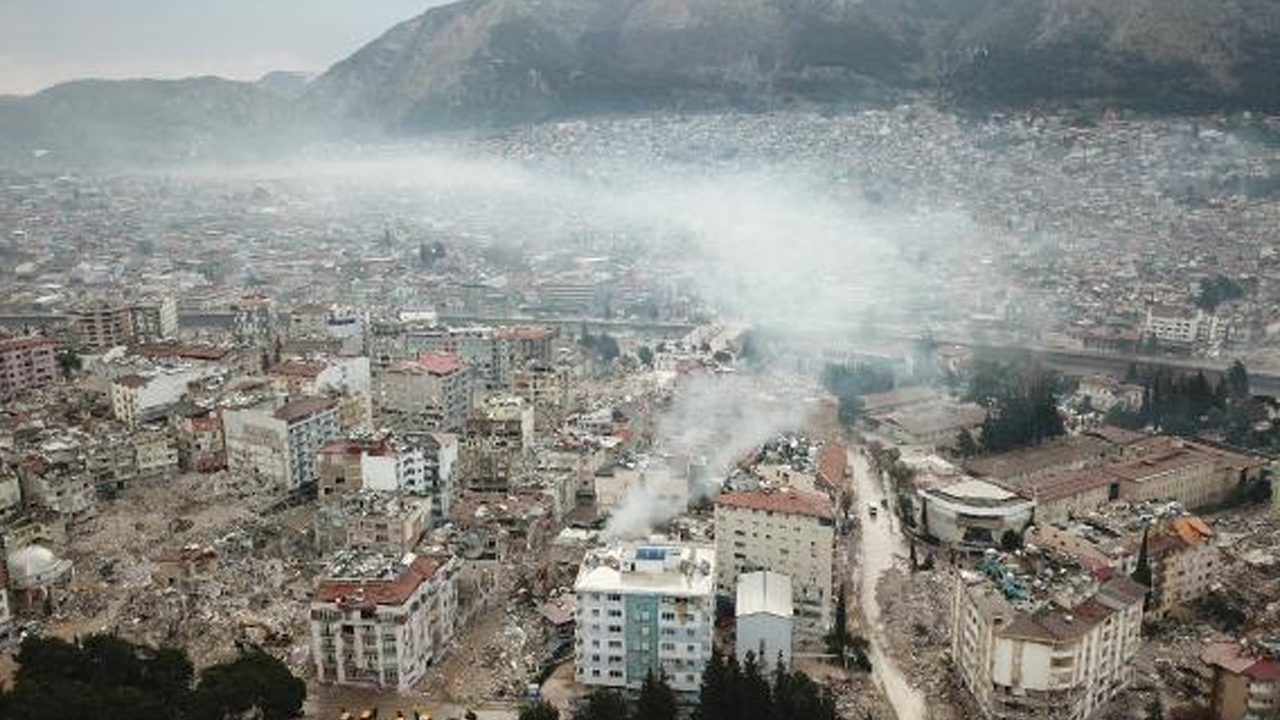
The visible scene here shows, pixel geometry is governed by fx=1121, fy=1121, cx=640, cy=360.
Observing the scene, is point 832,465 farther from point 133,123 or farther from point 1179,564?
point 133,123

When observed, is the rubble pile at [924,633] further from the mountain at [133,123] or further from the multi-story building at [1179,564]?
the mountain at [133,123]

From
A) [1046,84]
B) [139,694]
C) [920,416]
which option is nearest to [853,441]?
[920,416]

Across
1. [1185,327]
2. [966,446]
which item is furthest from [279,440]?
[1185,327]

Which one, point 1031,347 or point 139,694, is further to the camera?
point 1031,347

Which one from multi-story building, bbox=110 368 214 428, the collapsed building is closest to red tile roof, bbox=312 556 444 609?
the collapsed building

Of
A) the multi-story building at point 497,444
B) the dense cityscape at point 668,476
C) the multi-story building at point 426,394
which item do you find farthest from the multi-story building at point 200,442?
the multi-story building at point 497,444

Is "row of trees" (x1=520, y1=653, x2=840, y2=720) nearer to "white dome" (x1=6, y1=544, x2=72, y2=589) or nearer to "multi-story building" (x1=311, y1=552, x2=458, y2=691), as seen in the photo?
"multi-story building" (x1=311, y1=552, x2=458, y2=691)

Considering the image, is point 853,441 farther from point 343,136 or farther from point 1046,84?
point 343,136
